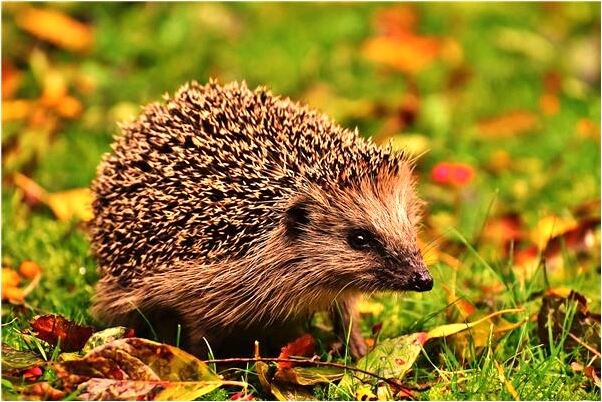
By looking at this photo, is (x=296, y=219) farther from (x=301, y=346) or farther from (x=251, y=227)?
(x=301, y=346)

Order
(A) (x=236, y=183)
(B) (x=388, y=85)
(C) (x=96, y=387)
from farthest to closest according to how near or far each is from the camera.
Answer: (B) (x=388, y=85), (A) (x=236, y=183), (C) (x=96, y=387)

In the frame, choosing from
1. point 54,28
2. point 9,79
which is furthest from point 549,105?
point 9,79

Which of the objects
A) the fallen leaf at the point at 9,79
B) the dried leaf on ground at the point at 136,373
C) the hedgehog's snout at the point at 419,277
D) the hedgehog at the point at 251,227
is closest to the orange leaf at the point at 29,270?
the hedgehog at the point at 251,227

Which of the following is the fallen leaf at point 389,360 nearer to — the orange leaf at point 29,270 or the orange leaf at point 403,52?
the orange leaf at point 29,270

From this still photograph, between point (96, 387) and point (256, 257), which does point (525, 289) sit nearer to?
point (256, 257)

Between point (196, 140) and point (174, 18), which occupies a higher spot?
point (174, 18)

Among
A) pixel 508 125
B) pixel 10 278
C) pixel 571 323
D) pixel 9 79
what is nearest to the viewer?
pixel 571 323

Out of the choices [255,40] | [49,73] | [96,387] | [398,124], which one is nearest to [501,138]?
[398,124]

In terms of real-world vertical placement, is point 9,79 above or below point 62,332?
above
